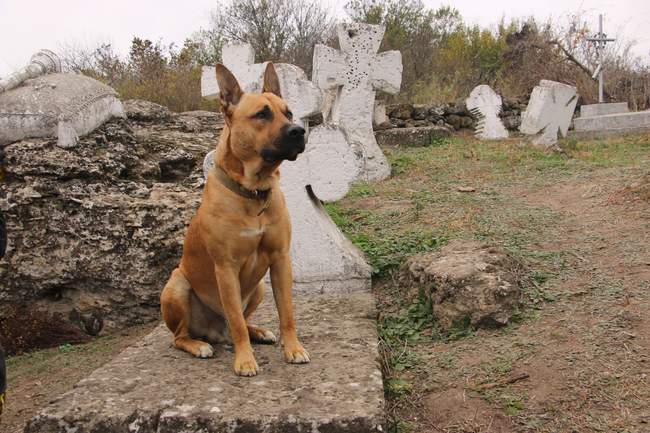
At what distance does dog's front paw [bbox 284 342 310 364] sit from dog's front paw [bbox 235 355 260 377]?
176 millimetres

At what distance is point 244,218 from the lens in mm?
2734

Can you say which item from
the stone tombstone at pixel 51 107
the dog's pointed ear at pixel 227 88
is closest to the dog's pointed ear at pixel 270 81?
the dog's pointed ear at pixel 227 88

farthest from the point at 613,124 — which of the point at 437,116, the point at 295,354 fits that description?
the point at 295,354

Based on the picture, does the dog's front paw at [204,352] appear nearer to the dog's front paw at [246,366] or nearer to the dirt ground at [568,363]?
the dog's front paw at [246,366]

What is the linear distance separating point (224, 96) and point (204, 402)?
1361 millimetres

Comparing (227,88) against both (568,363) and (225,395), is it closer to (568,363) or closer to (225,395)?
(225,395)

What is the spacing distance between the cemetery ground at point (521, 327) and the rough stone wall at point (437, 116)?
7.75 metres

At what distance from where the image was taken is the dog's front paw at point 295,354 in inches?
113

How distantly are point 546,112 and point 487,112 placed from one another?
2.81 meters

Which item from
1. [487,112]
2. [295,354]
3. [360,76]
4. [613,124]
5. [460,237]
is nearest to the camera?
[295,354]

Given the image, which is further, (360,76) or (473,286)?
(360,76)

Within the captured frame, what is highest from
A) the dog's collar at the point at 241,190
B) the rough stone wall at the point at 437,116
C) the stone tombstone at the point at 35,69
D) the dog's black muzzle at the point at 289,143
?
the stone tombstone at the point at 35,69

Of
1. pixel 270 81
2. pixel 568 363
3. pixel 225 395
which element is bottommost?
pixel 568 363

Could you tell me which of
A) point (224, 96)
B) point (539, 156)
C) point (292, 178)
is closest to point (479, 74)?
point (539, 156)
